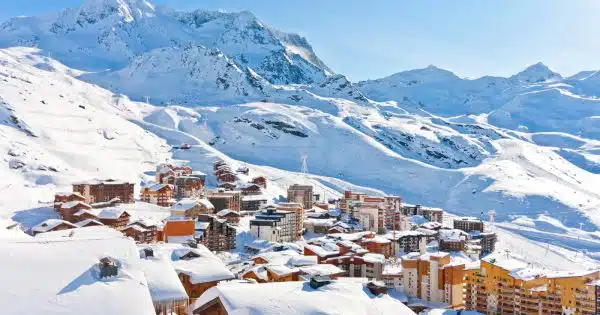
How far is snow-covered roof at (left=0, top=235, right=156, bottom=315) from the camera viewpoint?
1054 centimetres

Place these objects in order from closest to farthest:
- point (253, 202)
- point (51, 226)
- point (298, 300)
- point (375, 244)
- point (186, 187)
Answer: point (298, 300), point (51, 226), point (375, 244), point (186, 187), point (253, 202)

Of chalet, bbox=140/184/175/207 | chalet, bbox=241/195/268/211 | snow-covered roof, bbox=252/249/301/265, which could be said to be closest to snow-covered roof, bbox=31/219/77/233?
snow-covered roof, bbox=252/249/301/265

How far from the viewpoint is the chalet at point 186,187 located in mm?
74750

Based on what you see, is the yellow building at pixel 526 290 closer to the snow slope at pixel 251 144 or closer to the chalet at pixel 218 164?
the snow slope at pixel 251 144

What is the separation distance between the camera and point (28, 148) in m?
76.4

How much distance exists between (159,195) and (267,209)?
1470 cm

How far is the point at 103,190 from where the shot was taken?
211 ft

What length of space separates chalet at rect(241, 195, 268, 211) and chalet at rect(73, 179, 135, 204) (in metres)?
15.5

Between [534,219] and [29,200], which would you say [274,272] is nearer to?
[29,200]

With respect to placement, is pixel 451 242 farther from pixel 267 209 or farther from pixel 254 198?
pixel 254 198

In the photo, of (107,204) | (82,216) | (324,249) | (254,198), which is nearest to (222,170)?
(254,198)

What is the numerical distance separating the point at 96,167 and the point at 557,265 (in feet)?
217

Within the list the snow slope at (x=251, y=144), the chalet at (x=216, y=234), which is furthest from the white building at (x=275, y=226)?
the snow slope at (x=251, y=144)

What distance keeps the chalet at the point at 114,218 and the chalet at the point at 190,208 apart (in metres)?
6.60
